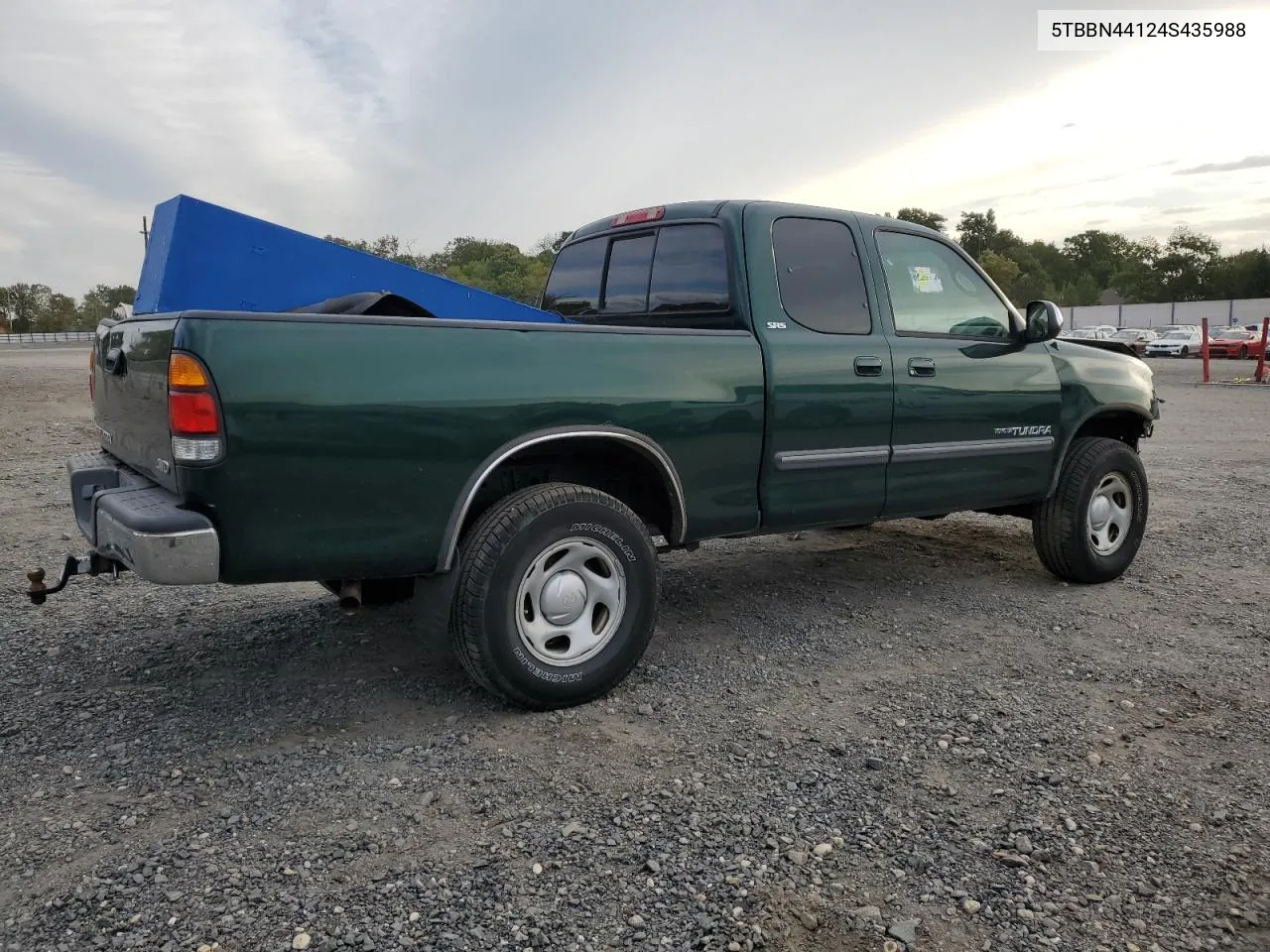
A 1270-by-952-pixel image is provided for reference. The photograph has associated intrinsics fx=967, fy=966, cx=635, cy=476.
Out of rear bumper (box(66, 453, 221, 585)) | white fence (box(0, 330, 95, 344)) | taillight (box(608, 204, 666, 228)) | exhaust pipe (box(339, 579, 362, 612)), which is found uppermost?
white fence (box(0, 330, 95, 344))

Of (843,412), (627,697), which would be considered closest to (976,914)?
(627,697)

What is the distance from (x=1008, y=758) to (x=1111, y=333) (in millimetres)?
46339

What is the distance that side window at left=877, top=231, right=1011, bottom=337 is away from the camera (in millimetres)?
4684

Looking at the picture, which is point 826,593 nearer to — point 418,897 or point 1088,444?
point 1088,444

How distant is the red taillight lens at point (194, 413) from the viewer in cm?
291

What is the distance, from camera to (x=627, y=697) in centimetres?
378

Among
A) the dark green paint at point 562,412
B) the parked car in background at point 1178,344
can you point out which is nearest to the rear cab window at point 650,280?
the dark green paint at point 562,412

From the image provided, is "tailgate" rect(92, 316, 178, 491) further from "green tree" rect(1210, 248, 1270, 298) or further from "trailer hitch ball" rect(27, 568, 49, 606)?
"green tree" rect(1210, 248, 1270, 298)

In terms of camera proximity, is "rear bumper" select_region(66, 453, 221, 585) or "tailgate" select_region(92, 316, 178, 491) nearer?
"rear bumper" select_region(66, 453, 221, 585)

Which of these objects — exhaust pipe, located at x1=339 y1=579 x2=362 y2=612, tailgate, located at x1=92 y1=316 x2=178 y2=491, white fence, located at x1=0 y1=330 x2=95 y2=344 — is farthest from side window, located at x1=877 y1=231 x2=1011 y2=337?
white fence, located at x1=0 y1=330 x2=95 y2=344

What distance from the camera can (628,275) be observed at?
15.6ft

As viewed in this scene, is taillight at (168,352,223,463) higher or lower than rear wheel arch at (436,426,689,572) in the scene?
higher

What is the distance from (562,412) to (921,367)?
6.43ft

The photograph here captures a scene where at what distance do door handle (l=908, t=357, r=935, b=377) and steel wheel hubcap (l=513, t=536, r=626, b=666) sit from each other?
5.96 ft
